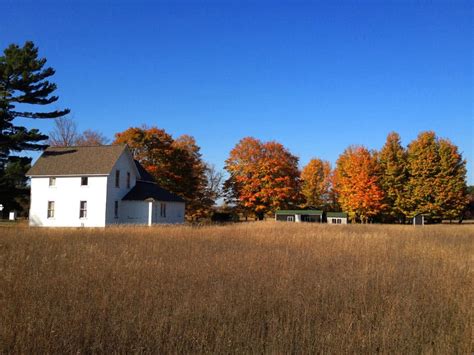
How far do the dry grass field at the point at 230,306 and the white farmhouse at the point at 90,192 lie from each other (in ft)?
90.8

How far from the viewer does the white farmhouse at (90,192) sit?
38.0 meters

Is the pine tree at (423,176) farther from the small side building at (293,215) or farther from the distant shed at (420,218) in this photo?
the small side building at (293,215)

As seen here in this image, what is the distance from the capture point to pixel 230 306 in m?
6.47

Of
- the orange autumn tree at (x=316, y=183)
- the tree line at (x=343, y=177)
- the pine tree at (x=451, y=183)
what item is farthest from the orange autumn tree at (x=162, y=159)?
the pine tree at (x=451, y=183)

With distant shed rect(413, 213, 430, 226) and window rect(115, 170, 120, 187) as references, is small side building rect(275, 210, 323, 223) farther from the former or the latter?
window rect(115, 170, 120, 187)

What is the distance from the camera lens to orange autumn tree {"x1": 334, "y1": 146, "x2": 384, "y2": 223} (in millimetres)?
58969

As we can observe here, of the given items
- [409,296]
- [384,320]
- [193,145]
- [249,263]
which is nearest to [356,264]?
[249,263]

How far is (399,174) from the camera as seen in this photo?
60906mm

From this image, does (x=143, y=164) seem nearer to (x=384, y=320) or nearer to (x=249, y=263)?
(x=249, y=263)

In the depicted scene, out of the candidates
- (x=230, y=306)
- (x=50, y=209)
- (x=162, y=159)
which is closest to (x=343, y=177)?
(x=162, y=159)

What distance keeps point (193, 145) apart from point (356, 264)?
50.9 meters

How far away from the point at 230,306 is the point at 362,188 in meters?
55.9

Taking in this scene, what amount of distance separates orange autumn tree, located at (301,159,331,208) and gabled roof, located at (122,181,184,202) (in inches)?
1366

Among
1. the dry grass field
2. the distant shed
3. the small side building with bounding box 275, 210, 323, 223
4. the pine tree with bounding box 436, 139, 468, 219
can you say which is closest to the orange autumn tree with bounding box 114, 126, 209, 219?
the small side building with bounding box 275, 210, 323, 223
